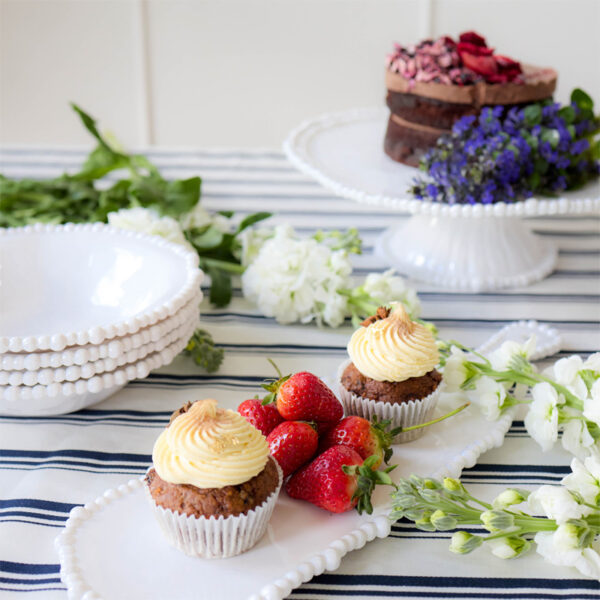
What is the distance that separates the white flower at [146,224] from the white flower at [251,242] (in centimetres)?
12

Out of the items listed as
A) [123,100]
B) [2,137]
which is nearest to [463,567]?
[123,100]

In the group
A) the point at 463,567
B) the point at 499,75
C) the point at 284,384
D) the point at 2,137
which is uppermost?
the point at 499,75

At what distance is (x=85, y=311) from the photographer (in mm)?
998

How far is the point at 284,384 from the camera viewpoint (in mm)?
758

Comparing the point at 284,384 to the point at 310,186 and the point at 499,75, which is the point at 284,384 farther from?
the point at 310,186

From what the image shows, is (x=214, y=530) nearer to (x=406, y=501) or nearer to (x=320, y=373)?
(x=406, y=501)

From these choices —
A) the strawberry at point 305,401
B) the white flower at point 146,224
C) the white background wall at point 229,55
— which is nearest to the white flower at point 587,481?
the strawberry at point 305,401

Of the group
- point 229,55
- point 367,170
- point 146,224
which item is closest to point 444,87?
point 367,170

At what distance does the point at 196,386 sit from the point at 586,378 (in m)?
0.46

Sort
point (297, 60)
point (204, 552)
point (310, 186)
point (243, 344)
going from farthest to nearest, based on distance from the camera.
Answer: point (297, 60), point (310, 186), point (243, 344), point (204, 552)

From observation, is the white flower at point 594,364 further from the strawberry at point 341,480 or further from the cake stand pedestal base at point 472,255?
the cake stand pedestal base at point 472,255

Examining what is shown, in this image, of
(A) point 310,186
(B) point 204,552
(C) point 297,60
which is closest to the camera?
(B) point 204,552

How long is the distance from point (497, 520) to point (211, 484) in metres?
0.23

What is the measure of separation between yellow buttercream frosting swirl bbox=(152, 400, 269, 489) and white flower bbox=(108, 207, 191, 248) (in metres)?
0.46
